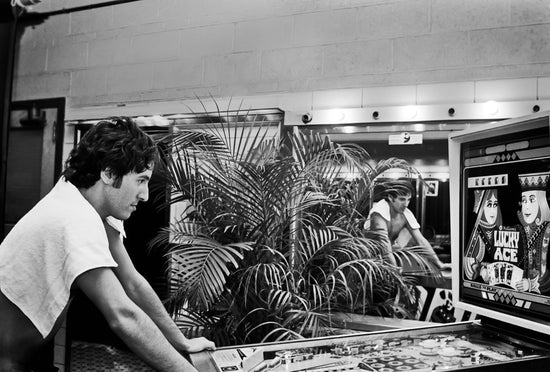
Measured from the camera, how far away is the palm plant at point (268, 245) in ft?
8.43

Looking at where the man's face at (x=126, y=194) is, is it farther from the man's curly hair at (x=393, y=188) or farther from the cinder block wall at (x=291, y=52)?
the cinder block wall at (x=291, y=52)

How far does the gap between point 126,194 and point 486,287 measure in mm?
1268

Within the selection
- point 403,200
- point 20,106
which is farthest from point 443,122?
point 20,106

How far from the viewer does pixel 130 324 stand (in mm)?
1340

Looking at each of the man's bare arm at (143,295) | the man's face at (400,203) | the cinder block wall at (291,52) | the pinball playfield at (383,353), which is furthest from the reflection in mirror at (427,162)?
the man's bare arm at (143,295)

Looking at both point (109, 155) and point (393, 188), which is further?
point (393, 188)

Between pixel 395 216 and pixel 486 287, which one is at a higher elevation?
pixel 395 216

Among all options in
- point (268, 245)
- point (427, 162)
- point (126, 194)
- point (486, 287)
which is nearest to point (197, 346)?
point (126, 194)

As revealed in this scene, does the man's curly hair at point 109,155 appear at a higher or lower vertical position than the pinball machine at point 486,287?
higher

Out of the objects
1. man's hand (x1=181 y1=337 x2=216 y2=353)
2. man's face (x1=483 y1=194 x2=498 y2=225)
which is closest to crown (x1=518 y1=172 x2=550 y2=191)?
man's face (x1=483 y1=194 x2=498 y2=225)

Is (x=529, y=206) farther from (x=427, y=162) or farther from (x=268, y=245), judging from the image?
(x=427, y=162)

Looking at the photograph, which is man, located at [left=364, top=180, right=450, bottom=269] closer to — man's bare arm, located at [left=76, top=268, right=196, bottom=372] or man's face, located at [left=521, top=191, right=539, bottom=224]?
man's face, located at [left=521, top=191, right=539, bottom=224]

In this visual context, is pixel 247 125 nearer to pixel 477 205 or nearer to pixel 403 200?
pixel 403 200

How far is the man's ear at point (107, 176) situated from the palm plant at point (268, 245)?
0.93 metres
